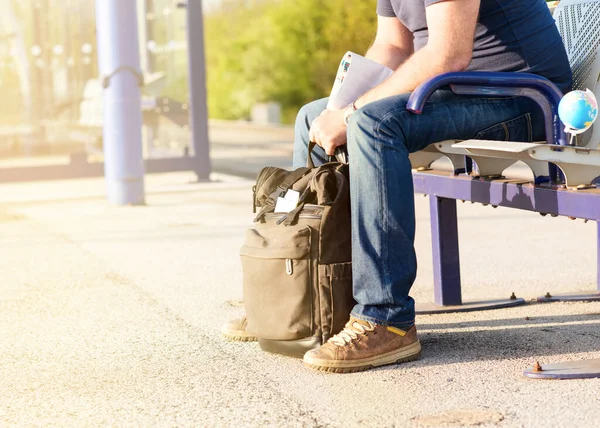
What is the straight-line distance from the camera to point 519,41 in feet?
11.3

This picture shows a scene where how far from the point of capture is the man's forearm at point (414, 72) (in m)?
3.33

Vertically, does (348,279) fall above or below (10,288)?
above

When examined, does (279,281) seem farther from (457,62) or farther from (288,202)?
(457,62)

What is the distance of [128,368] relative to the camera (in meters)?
3.38

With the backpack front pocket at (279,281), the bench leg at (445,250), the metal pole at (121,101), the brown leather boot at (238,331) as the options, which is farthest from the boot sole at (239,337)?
the metal pole at (121,101)

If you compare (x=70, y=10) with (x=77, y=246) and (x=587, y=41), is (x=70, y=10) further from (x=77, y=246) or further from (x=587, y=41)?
(x=587, y=41)

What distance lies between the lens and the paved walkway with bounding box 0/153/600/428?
2.84 meters

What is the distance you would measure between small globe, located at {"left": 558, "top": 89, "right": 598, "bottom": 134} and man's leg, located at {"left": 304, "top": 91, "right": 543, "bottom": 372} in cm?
35

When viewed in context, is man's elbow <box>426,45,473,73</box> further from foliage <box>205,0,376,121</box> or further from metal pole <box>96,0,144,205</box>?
foliage <box>205,0,376,121</box>

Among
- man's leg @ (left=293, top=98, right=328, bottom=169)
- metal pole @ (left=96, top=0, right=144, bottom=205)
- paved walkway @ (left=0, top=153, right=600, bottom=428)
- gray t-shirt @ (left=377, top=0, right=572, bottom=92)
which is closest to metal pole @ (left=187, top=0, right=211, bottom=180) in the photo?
metal pole @ (left=96, top=0, right=144, bottom=205)

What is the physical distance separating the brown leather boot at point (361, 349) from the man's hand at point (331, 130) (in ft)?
1.98

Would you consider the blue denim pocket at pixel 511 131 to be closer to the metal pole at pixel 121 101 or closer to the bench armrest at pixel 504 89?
the bench armrest at pixel 504 89

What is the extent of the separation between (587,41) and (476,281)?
1417 millimetres

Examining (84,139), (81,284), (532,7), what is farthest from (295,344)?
(84,139)
